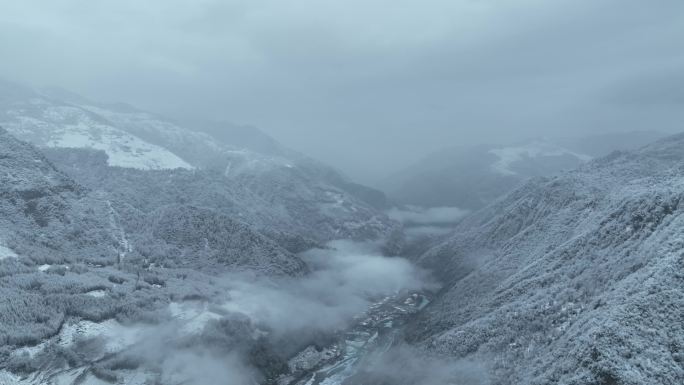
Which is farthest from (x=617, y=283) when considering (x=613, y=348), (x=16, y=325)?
(x=16, y=325)

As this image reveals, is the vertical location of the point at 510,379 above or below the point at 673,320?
below

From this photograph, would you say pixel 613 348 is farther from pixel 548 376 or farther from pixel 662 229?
pixel 662 229

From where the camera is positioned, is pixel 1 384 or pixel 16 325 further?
pixel 16 325

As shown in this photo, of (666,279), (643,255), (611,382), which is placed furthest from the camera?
(643,255)

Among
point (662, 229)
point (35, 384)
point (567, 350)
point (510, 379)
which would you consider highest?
point (662, 229)

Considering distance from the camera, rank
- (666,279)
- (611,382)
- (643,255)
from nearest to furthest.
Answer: (611,382), (666,279), (643,255)

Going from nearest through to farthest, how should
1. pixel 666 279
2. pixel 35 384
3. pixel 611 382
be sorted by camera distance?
1. pixel 611 382
2. pixel 666 279
3. pixel 35 384

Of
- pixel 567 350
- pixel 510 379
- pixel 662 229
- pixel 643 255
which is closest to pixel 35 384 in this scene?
pixel 510 379

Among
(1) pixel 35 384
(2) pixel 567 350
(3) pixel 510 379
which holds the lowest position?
(1) pixel 35 384

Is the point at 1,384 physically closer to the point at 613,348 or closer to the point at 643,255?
the point at 613,348
